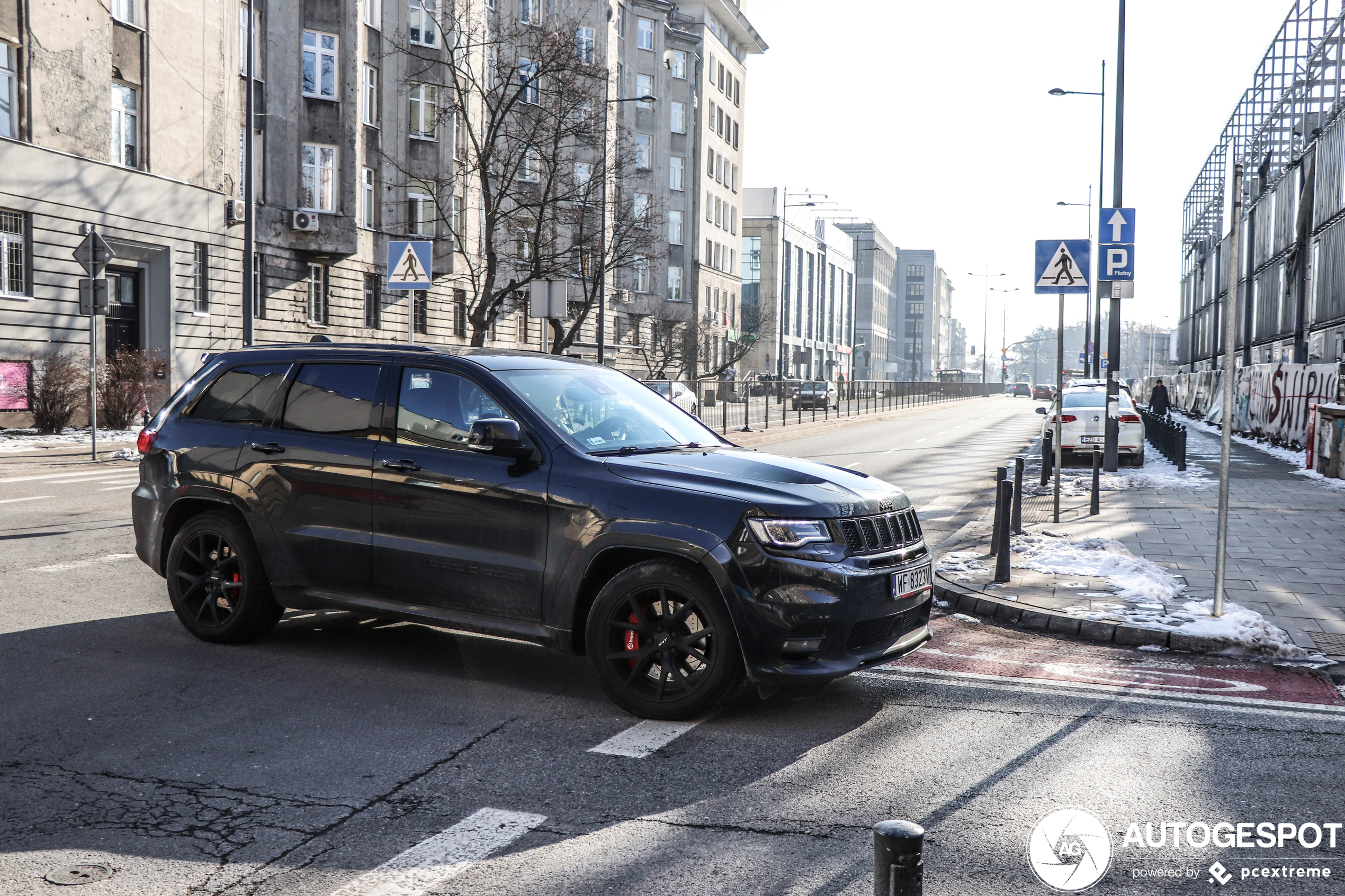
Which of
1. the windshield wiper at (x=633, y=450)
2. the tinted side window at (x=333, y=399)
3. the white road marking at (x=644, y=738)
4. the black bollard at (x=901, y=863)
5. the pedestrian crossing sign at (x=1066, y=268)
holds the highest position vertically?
the pedestrian crossing sign at (x=1066, y=268)

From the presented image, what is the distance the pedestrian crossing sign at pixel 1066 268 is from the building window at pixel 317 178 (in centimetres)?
2520

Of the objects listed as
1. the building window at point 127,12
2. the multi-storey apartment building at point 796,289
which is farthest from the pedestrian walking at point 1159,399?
the multi-storey apartment building at point 796,289

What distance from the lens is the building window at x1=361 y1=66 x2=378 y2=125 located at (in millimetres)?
35750

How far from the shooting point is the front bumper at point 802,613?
4.87 meters

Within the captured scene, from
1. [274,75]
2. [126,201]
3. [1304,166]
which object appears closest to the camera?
[126,201]

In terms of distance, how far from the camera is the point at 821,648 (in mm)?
4945

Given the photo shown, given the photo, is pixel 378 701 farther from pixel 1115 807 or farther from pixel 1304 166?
pixel 1304 166

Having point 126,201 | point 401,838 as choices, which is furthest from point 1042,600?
point 126,201

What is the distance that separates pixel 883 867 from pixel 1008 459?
21579mm

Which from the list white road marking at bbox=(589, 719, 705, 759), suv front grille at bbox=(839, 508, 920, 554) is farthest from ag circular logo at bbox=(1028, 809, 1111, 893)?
white road marking at bbox=(589, 719, 705, 759)

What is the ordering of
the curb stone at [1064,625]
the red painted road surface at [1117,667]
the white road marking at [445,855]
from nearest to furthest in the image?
the white road marking at [445,855]
the red painted road surface at [1117,667]
the curb stone at [1064,625]

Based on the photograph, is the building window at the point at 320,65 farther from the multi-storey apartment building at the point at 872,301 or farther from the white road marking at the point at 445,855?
the multi-storey apartment building at the point at 872,301

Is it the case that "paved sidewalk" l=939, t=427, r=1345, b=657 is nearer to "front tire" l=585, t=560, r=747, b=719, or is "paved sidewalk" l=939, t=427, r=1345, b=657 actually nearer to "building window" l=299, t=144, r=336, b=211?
"front tire" l=585, t=560, r=747, b=719

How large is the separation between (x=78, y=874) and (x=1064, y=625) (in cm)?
574
